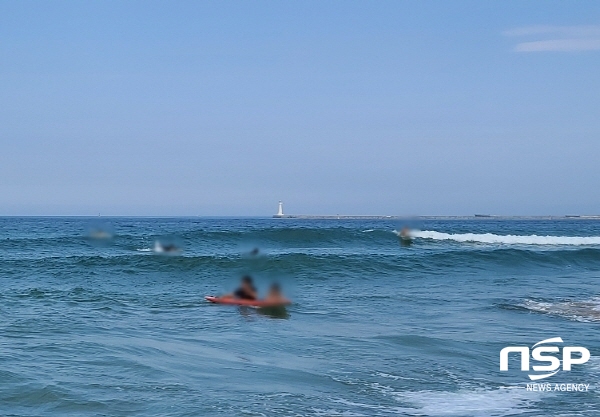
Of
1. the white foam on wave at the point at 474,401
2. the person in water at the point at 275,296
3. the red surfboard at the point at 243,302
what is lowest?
the white foam on wave at the point at 474,401

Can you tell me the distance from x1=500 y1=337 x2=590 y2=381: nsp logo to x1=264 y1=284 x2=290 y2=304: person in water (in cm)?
649

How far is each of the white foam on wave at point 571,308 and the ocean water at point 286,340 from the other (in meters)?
0.05

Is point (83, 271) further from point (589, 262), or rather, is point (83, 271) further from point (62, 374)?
point (589, 262)

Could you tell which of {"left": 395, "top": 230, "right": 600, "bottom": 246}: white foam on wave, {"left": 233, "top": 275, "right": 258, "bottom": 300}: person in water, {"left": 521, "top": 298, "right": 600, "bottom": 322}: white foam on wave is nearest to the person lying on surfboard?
{"left": 233, "top": 275, "right": 258, "bottom": 300}: person in water

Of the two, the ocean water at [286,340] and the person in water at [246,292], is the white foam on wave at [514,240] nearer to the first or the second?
the ocean water at [286,340]

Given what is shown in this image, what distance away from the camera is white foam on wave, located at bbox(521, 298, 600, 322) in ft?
50.1

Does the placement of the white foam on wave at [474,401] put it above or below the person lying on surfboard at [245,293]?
below

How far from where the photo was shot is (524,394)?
29.8ft

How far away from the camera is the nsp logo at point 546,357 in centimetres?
1048

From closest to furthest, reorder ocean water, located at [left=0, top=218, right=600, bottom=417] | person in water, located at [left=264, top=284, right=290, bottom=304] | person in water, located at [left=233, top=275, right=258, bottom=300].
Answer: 1. ocean water, located at [left=0, top=218, right=600, bottom=417]
2. person in water, located at [left=264, top=284, right=290, bottom=304]
3. person in water, located at [left=233, top=275, right=258, bottom=300]

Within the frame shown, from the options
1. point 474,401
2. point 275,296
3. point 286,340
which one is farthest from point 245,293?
point 474,401

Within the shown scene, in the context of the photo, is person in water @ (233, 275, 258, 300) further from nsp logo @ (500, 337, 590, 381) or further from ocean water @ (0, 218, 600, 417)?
nsp logo @ (500, 337, 590, 381)

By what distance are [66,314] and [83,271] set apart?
10218 millimetres

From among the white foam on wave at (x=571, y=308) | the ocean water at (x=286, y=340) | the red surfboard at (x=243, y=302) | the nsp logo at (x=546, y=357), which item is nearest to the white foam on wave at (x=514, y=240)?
the ocean water at (x=286, y=340)
